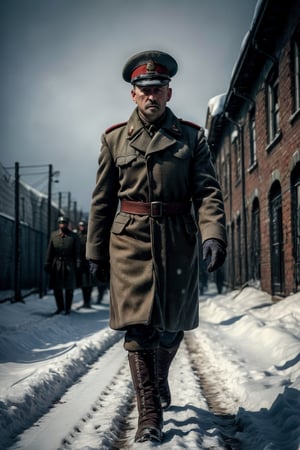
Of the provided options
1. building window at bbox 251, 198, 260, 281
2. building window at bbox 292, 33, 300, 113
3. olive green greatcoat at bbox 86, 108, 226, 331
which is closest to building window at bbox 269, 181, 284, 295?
building window at bbox 251, 198, 260, 281

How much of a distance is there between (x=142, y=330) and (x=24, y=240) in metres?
12.3

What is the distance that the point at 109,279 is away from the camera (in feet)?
11.3

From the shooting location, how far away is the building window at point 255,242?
14.5 m

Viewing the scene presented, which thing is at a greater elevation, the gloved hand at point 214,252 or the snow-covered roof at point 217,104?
the snow-covered roof at point 217,104

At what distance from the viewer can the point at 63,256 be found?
37.8 ft

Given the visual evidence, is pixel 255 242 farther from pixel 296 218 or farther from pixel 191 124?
pixel 191 124

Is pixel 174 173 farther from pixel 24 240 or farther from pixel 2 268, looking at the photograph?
pixel 24 240

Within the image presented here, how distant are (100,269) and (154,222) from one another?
492mm

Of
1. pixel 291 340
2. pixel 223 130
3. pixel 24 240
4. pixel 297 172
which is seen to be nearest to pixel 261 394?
pixel 291 340

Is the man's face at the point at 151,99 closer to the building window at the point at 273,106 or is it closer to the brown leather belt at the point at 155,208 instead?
the brown leather belt at the point at 155,208

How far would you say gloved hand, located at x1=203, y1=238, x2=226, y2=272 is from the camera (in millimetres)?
3070

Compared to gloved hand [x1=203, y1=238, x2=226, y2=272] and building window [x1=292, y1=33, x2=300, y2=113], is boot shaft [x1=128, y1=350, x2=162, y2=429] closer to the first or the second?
gloved hand [x1=203, y1=238, x2=226, y2=272]

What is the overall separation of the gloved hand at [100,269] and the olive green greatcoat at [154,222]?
1.8 inches

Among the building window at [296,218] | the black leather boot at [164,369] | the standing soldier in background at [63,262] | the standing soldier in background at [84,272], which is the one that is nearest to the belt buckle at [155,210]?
the black leather boot at [164,369]
